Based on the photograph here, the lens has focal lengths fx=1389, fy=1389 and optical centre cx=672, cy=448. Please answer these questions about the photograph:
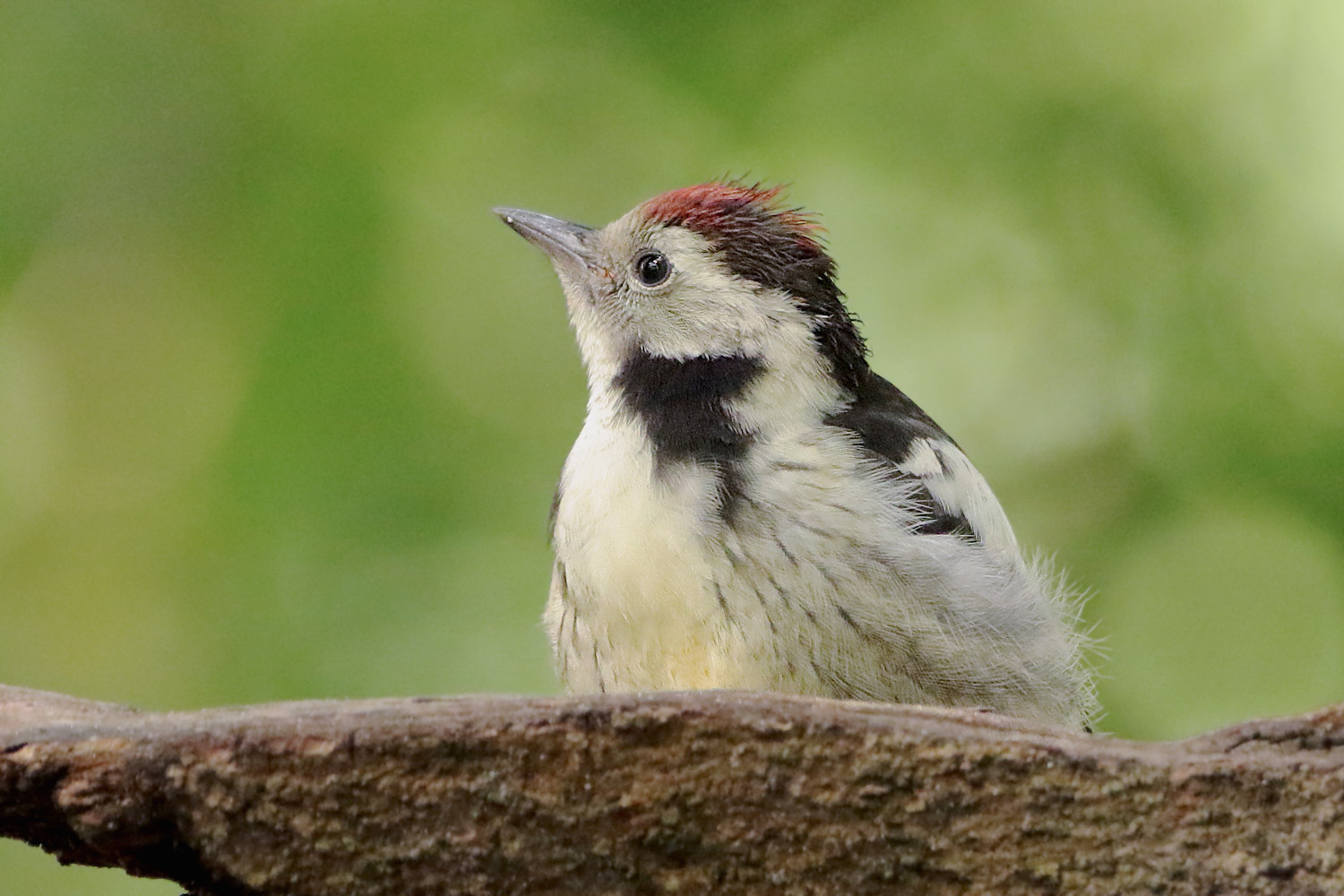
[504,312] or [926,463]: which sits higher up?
[504,312]

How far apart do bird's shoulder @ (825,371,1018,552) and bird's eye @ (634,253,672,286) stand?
614 millimetres

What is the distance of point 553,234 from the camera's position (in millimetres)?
4035

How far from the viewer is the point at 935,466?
3.51 metres

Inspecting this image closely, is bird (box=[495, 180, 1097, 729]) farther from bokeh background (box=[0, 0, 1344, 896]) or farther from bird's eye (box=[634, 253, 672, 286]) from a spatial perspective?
bokeh background (box=[0, 0, 1344, 896])

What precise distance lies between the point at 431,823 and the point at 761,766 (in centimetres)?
46

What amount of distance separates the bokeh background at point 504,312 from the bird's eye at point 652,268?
3.30ft

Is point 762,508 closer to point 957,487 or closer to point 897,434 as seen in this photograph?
point 897,434

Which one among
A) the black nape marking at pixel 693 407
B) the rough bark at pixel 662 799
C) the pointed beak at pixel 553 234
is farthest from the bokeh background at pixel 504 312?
the rough bark at pixel 662 799

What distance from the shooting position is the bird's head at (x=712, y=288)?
361cm

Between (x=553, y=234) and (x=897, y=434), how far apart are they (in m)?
1.21

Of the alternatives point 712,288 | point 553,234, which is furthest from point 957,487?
point 553,234

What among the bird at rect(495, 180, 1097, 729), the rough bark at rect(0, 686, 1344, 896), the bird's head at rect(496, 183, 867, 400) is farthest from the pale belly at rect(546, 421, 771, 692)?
the rough bark at rect(0, 686, 1344, 896)

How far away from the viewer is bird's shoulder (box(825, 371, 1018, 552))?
3350 mm

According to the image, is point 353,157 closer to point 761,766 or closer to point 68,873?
point 68,873
